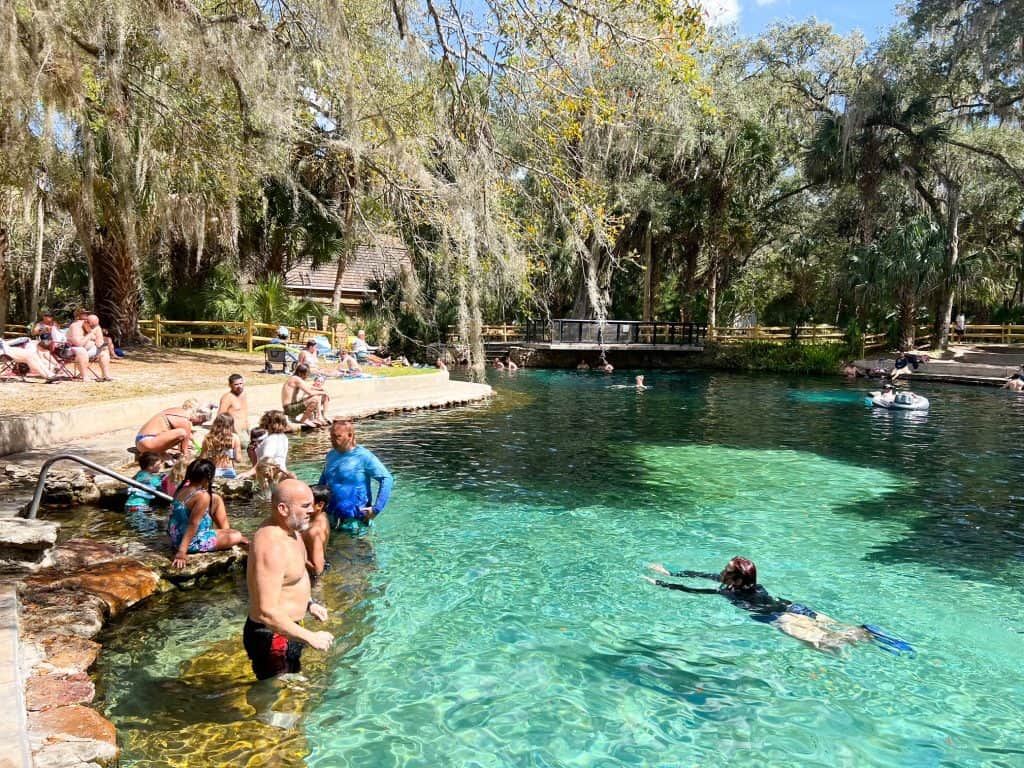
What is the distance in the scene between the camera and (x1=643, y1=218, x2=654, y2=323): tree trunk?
37750 millimetres

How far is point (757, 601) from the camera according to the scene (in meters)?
6.53

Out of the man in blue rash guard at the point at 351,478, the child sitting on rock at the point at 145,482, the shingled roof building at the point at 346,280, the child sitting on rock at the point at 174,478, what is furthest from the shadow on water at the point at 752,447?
the shingled roof building at the point at 346,280

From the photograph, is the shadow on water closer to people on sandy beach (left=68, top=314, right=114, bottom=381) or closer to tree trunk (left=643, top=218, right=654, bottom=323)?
people on sandy beach (left=68, top=314, right=114, bottom=381)

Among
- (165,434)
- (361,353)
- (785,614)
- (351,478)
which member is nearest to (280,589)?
(351,478)

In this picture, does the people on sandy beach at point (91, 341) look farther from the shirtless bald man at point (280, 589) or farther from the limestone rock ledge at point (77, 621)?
the shirtless bald man at point (280, 589)

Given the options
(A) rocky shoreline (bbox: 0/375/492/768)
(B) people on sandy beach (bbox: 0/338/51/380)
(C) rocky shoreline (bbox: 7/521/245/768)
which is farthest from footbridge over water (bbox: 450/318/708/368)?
(C) rocky shoreline (bbox: 7/521/245/768)

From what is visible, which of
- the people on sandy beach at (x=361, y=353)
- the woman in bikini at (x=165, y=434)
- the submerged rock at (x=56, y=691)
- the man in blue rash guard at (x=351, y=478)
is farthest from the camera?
the people on sandy beach at (x=361, y=353)

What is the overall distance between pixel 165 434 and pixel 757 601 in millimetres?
6531

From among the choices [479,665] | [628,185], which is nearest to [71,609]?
[479,665]

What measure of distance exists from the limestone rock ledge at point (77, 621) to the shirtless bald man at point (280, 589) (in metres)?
0.86

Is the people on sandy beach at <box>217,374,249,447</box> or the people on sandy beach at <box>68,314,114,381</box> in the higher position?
the people on sandy beach at <box>68,314,114,381</box>

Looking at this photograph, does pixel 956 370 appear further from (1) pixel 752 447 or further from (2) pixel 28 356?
(2) pixel 28 356

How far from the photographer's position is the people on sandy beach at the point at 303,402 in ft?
47.6

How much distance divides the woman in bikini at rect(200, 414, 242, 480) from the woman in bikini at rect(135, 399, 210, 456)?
9.8 inches
